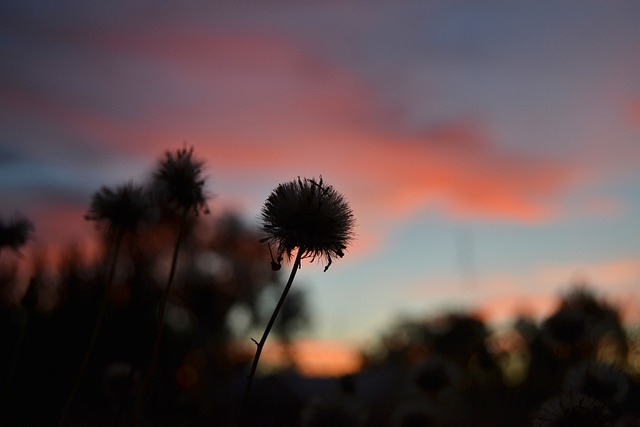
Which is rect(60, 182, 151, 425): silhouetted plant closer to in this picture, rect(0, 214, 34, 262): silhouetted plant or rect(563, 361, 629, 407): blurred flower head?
rect(0, 214, 34, 262): silhouetted plant

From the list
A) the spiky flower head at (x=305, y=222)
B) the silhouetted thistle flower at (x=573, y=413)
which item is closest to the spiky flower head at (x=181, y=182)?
the spiky flower head at (x=305, y=222)

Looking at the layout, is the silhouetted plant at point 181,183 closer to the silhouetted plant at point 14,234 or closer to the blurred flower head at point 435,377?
the silhouetted plant at point 14,234

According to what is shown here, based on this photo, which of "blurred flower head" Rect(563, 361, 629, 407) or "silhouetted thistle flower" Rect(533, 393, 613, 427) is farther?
"blurred flower head" Rect(563, 361, 629, 407)

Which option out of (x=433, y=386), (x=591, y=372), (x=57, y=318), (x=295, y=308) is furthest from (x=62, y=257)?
(x=295, y=308)

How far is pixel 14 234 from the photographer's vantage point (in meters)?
5.08

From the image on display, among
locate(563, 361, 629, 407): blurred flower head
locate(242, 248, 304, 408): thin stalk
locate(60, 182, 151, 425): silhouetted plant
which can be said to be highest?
locate(60, 182, 151, 425): silhouetted plant

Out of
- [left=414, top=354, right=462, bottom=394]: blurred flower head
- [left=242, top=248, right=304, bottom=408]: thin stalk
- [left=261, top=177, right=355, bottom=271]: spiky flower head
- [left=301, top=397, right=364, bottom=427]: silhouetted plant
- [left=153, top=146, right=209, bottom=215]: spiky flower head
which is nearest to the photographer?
[left=242, top=248, right=304, bottom=408]: thin stalk

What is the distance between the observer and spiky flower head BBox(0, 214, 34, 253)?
16.6 feet

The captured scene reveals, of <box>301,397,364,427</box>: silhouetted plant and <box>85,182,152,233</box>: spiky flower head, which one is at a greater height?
<box>85,182,152,233</box>: spiky flower head

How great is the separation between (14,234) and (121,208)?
901mm

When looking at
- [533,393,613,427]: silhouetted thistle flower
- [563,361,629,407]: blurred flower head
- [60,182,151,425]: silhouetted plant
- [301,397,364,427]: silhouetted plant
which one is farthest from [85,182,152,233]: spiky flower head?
[563,361,629,407]: blurred flower head

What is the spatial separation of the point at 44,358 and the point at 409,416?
667cm

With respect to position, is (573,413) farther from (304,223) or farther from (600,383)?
(304,223)

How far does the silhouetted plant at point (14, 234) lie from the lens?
5.07 metres
